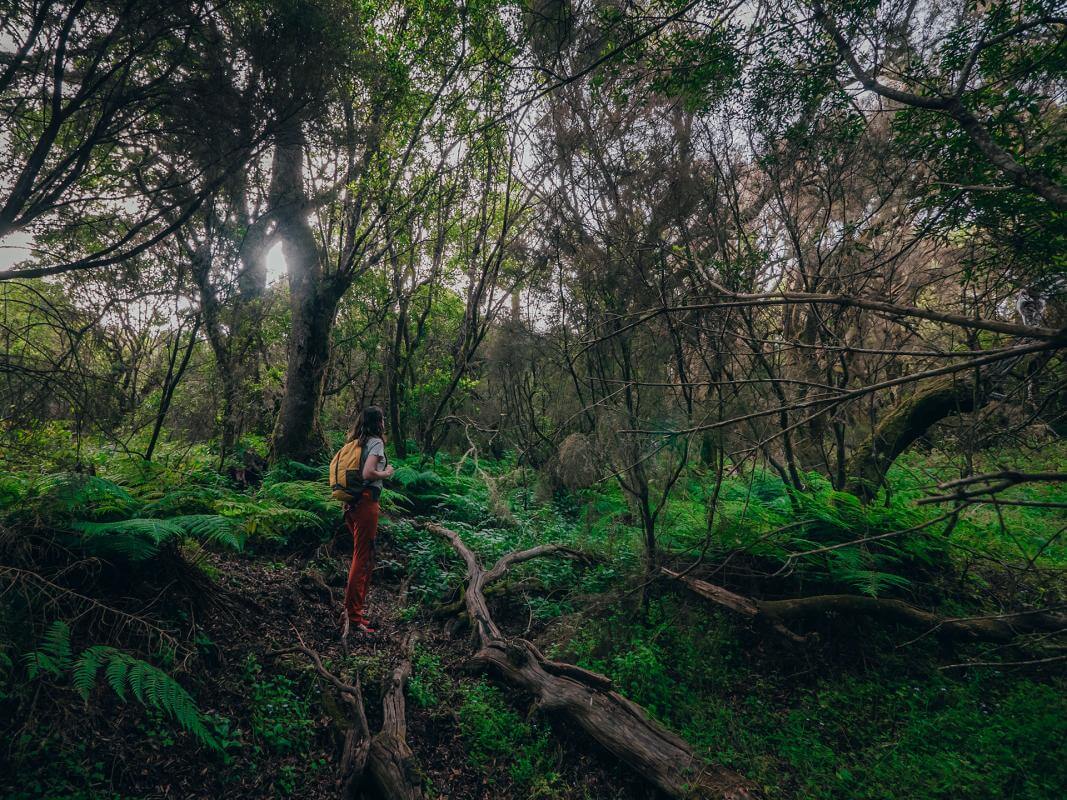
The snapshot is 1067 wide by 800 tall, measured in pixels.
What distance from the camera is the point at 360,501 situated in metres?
4.72

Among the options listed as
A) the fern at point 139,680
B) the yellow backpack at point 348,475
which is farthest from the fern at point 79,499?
the yellow backpack at point 348,475

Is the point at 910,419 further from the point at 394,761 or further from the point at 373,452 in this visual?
the point at 394,761

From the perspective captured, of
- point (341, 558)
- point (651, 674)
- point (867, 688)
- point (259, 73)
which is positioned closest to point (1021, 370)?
point (867, 688)

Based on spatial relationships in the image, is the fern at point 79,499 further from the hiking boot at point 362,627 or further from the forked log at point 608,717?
the forked log at point 608,717

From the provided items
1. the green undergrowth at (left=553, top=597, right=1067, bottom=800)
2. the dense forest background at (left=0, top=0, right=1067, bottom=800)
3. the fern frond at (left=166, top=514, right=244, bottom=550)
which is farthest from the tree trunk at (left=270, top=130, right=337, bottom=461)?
the green undergrowth at (left=553, top=597, right=1067, bottom=800)

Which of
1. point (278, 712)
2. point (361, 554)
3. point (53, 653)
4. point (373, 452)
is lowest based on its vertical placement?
point (278, 712)

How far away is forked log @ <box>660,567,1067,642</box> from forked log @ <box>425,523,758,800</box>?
1161 millimetres

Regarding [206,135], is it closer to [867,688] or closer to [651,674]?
[651,674]

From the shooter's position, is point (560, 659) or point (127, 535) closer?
point (127, 535)

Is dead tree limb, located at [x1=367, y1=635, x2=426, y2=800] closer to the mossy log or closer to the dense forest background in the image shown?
the dense forest background

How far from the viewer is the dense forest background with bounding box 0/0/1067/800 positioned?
109 inches

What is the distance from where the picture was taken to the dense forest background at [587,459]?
9.11ft

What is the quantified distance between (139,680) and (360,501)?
→ 7.45ft

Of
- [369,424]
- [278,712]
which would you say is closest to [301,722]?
[278,712]
